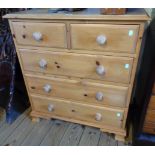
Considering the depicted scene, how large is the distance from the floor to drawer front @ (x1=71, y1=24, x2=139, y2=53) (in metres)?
0.81

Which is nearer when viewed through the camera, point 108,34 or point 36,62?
point 108,34

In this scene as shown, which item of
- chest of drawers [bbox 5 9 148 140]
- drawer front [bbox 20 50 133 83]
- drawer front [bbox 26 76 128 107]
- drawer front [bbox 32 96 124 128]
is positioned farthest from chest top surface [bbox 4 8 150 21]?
drawer front [bbox 32 96 124 128]

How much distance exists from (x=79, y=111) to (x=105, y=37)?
68 centimetres

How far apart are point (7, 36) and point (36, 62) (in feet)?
1.42

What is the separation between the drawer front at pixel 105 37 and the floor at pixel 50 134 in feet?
2.66

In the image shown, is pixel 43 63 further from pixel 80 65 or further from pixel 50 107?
pixel 50 107

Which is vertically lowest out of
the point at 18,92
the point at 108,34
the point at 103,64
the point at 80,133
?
the point at 80,133

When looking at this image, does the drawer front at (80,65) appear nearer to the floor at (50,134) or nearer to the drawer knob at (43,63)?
the drawer knob at (43,63)

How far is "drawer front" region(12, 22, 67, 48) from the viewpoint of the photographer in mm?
996

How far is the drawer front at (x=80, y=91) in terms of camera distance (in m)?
1.13

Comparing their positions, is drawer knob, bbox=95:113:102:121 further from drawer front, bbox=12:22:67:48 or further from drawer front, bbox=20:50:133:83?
drawer front, bbox=12:22:67:48

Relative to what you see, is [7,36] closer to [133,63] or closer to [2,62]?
[2,62]
